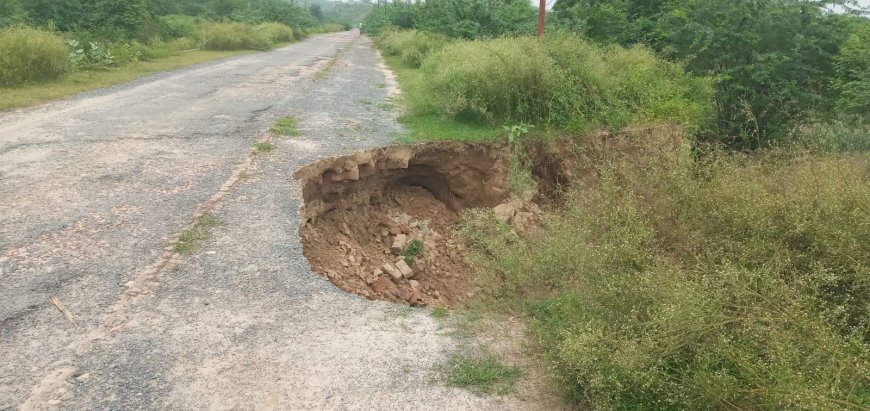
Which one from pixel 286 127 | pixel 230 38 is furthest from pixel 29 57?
pixel 230 38

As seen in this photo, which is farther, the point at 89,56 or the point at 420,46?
the point at 420,46

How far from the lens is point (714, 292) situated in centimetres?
322

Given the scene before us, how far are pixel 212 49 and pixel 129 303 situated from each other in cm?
2311

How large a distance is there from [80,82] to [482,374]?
13.7 metres

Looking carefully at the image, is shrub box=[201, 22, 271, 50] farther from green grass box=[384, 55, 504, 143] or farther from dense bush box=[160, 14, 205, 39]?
green grass box=[384, 55, 504, 143]

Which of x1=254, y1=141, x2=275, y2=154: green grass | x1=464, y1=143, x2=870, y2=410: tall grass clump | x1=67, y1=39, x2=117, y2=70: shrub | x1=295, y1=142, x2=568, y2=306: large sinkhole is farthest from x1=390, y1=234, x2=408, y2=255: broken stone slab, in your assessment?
x1=67, y1=39, x2=117, y2=70: shrub

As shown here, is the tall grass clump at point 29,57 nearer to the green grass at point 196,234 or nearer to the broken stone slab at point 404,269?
the green grass at point 196,234

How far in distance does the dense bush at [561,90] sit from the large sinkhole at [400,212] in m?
1.07

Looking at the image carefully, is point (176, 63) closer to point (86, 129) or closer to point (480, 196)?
point (86, 129)

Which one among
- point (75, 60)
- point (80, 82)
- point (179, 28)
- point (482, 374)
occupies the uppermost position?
point (179, 28)

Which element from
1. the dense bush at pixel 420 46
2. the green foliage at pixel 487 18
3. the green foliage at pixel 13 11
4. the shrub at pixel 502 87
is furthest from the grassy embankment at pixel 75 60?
the green foliage at pixel 487 18

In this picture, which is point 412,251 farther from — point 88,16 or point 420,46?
point 88,16

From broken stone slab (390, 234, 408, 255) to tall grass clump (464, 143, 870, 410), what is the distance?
11.3 feet

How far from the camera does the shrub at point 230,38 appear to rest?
984 inches
